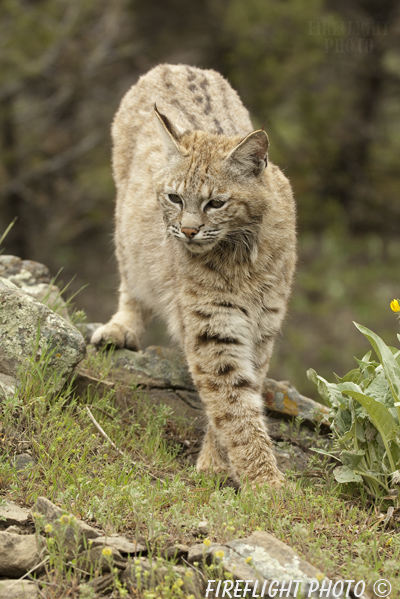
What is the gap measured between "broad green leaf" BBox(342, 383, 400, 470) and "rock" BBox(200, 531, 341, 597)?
891 mm

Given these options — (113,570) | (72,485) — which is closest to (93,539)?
(113,570)

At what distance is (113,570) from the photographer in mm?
2850

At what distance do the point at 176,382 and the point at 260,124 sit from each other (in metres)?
6.65

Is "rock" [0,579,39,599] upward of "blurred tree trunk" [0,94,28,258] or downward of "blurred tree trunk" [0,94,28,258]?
downward

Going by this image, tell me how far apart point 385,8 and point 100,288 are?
23.5ft

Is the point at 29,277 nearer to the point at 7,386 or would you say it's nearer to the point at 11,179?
the point at 7,386

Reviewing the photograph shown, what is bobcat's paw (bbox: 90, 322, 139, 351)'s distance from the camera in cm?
544

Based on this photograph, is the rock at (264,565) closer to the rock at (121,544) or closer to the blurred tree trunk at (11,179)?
the rock at (121,544)

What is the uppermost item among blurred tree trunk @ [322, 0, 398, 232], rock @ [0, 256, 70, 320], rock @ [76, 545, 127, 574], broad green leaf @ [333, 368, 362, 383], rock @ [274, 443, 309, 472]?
blurred tree trunk @ [322, 0, 398, 232]

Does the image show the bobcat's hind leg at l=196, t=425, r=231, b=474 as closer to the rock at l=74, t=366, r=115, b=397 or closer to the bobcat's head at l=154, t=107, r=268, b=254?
the rock at l=74, t=366, r=115, b=397

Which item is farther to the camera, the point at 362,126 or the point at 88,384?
the point at 362,126

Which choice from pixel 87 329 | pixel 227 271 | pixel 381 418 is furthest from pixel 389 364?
pixel 87 329

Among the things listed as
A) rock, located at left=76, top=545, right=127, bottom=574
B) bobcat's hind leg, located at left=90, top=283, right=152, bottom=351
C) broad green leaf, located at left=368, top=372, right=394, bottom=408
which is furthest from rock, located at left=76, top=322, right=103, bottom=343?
rock, located at left=76, top=545, right=127, bottom=574

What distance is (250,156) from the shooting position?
14.2ft
